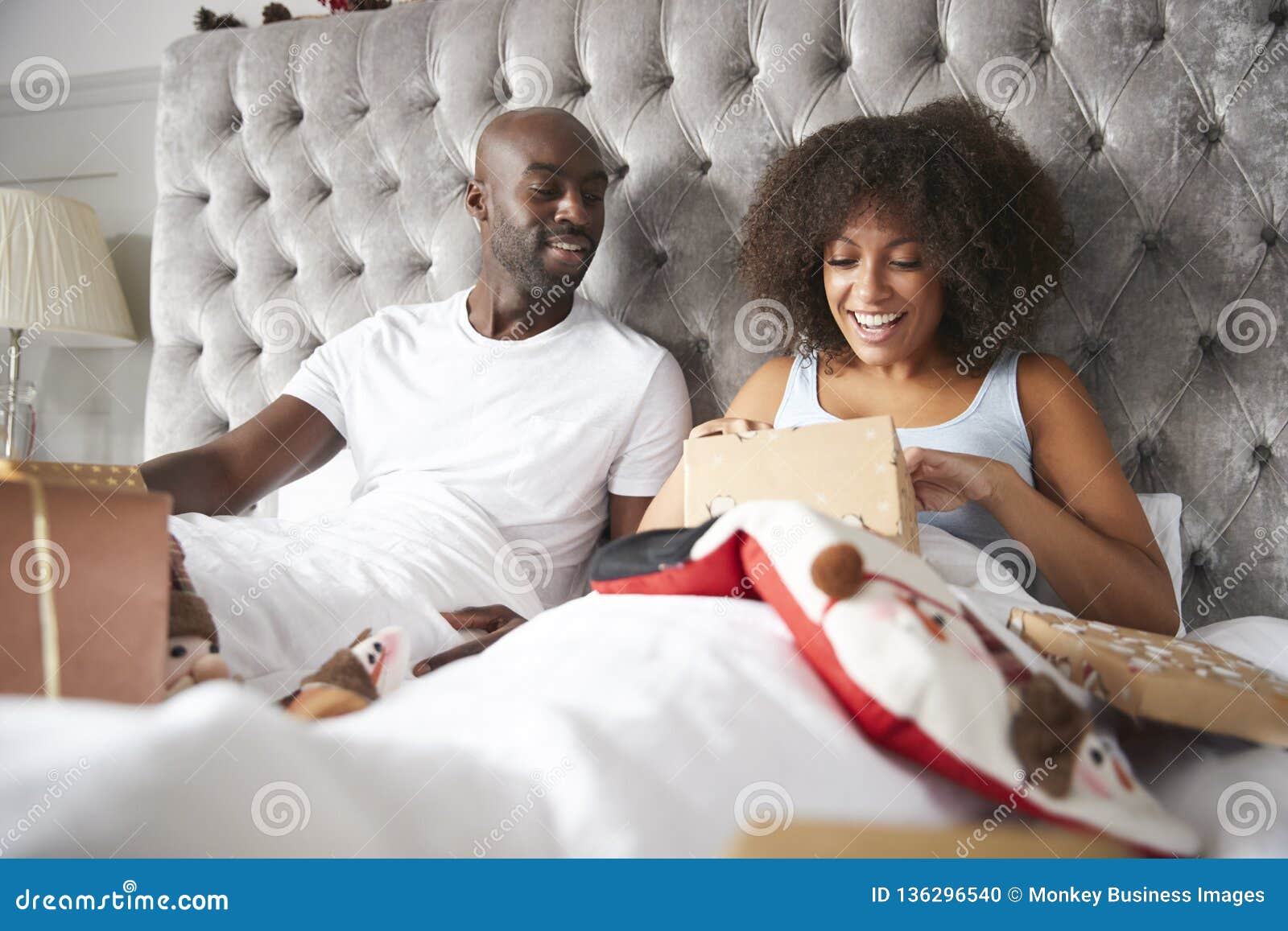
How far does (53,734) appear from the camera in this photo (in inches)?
16.8

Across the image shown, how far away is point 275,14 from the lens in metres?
1.80

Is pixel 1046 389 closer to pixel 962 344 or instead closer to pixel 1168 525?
pixel 962 344

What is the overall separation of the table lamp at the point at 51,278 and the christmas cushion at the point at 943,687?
1772 mm

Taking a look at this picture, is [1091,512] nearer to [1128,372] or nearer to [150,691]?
[1128,372]

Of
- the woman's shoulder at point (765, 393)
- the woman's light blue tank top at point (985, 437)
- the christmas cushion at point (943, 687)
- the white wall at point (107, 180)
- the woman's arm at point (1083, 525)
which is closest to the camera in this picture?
the christmas cushion at point (943, 687)

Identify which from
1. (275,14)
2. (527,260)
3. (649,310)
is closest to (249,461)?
(527,260)

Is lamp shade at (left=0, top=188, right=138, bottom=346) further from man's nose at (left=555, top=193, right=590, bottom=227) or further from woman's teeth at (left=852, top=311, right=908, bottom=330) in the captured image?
woman's teeth at (left=852, top=311, right=908, bottom=330)

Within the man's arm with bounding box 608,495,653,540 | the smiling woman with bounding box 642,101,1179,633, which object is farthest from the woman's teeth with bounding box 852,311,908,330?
the man's arm with bounding box 608,495,653,540

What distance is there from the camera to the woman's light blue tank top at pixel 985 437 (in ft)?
3.60

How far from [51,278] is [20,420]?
32 centimetres

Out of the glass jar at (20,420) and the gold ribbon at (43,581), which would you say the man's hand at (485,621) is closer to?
the gold ribbon at (43,581)

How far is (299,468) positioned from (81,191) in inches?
48.9

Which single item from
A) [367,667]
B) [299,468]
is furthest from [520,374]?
Answer: [367,667]

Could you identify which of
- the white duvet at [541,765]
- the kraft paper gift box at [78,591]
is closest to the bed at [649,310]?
the white duvet at [541,765]
